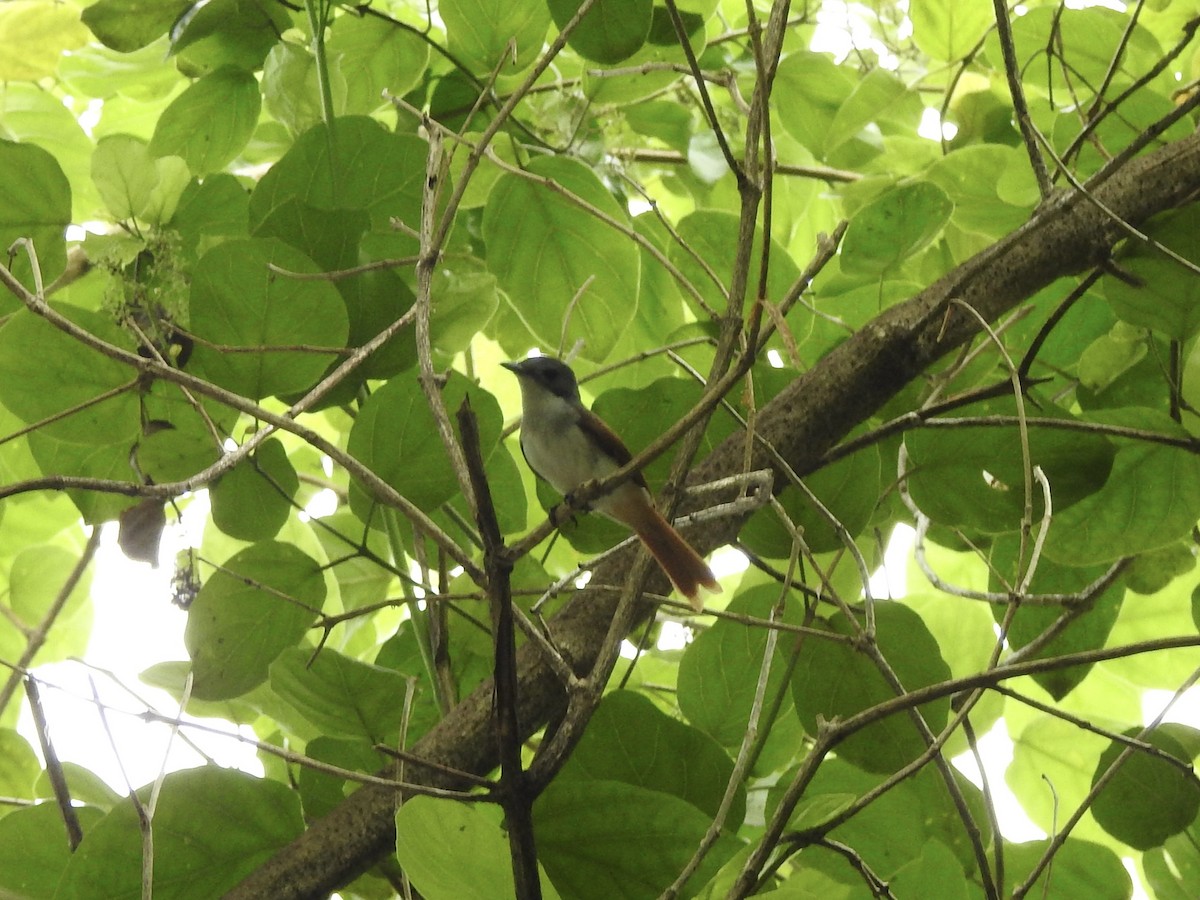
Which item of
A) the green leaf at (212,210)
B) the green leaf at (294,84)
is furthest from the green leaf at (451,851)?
the green leaf at (294,84)

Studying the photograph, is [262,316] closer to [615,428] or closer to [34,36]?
[615,428]

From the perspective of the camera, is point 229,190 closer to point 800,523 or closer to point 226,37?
point 226,37

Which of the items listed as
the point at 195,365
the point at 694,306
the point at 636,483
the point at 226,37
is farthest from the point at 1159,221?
the point at 226,37

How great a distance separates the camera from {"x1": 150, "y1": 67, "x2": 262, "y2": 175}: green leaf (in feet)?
6.86

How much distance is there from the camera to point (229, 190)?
193 centimetres

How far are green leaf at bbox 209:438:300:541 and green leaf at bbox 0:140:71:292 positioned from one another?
0.51m

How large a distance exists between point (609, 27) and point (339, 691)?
1094mm

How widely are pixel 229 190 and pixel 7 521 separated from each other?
2.87 feet

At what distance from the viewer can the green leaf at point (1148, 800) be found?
5.03 feet

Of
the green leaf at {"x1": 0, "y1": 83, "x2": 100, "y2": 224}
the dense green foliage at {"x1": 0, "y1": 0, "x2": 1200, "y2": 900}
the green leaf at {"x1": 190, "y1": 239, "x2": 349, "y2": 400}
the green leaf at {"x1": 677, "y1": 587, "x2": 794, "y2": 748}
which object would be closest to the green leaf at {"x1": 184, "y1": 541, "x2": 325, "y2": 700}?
the dense green foliage at {"x1": 0, "y1": 0, "x2": 1200, "y2": 900}

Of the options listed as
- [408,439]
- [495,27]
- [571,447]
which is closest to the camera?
[408,439]

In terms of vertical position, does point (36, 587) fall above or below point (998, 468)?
above

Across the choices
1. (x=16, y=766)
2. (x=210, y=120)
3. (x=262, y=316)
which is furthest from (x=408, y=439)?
(x=16, y=766)

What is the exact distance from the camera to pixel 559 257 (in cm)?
193
